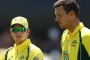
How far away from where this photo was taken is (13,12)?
16.7m

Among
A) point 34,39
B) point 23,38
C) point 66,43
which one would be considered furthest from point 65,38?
point 34,39

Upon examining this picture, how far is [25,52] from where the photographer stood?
694 centimetres

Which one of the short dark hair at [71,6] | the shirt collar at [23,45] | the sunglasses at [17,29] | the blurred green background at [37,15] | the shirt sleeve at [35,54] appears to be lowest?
the shirt sleeve at [35,54]

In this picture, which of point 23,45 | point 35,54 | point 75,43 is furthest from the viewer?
point 23,45

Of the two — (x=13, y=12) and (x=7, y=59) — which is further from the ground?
(x=13, y=12)

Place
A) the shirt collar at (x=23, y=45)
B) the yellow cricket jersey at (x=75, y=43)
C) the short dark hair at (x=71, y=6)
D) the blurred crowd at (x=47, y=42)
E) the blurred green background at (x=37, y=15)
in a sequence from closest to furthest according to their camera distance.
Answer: the yellow cricket jersey at (x=75, y=43) → the short dark hair at (x=71, y=6) → the shirt collar at (x=23, y=45) → the blurred crowd at (x=47, y=42) → the blurred green background at (x=37, y=15)

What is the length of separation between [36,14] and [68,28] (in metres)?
10.5

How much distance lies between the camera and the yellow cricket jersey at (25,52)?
6852 millimetres

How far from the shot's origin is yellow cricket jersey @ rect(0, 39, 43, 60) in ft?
22.5

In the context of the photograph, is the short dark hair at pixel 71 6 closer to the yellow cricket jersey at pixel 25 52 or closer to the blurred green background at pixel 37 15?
the yellow cricket jersey at pixel 25 52

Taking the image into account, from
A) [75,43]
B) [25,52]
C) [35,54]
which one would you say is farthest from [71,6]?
[25,52]

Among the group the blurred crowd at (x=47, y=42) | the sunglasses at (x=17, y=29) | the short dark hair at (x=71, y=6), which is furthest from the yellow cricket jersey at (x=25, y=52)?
the blurred crowd at (x=47, y=42)

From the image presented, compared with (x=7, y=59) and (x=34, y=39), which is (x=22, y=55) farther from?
(x=34, y=39)

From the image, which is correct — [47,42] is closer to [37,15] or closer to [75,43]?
[37,15]
